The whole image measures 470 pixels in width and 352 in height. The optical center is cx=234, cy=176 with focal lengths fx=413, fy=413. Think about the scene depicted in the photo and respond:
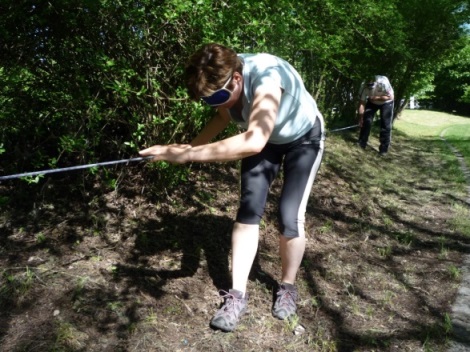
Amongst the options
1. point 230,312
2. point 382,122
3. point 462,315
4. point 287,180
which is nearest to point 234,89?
point 287,180

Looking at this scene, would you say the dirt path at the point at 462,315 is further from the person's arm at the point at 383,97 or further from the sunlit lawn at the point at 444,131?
the sunlit lawn at the point at 444,131

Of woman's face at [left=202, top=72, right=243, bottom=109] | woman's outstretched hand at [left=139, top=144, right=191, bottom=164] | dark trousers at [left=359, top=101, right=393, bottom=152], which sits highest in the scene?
woman's face at [left=202, top=72, right=243, bottom=109]

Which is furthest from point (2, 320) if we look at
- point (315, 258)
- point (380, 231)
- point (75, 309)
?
point (380, 231)

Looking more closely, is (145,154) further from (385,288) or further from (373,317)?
(385,288)

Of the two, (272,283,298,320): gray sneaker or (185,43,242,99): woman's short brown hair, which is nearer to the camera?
(185,43,242,99): woman's short brown hair

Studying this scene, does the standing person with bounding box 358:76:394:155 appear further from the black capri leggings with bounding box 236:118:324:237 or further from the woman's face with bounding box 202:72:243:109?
the woman's face with bounding box 202:72:243:109

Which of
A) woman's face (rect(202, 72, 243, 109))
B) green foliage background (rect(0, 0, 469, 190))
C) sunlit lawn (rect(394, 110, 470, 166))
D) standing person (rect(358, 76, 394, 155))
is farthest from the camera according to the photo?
sunlit lawn (rect(394, 110, 470, 166))

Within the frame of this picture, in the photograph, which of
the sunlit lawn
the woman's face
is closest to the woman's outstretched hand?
the woman's face

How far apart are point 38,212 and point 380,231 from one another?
11.1 feet

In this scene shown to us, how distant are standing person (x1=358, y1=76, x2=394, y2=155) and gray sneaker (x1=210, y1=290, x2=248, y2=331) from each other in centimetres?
668

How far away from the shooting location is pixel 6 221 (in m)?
3.39

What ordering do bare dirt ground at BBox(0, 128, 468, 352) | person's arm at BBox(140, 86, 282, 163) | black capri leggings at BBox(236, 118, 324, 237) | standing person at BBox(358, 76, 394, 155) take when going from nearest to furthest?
person's arm at BBox(140, 86, 282, 163), bare dirt ground at BBox(0, 128, 468, 352), black capri leggings at BBox(236, 118, 324, 237), standing person at BBox(358, 76, 394, 155)

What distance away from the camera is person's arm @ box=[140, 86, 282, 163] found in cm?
222

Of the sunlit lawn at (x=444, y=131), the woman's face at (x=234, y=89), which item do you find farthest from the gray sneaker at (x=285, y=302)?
the sunlit lawn at (x=444, y=131)
